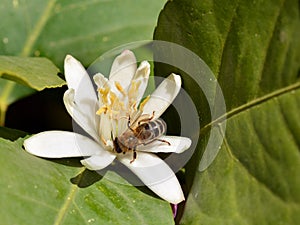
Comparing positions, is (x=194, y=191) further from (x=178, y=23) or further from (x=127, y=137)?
(x=178, y=23)

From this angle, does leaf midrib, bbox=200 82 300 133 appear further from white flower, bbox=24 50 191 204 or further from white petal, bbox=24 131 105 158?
white petal, bbox=24 131 105 158

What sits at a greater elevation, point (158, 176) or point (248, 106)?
point (248, 106)

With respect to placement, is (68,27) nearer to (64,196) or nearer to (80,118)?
(80,118)

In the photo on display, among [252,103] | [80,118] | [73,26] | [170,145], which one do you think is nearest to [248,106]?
[252,103]

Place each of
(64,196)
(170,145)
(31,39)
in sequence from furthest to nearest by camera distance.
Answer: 1. (31,39)
2. (170,145)
3. (64,196)

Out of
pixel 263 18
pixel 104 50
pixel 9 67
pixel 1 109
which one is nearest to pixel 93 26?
pixel 104 50

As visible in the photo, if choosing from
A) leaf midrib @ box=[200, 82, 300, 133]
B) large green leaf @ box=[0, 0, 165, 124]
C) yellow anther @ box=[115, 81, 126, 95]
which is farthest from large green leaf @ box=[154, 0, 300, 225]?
large green leaf @ box=[0, 0, 165, 124]

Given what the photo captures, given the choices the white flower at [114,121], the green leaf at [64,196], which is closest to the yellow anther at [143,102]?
the white flower at [114,121]

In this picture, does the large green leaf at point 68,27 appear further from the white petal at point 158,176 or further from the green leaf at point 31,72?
the white petal at point 158,176
